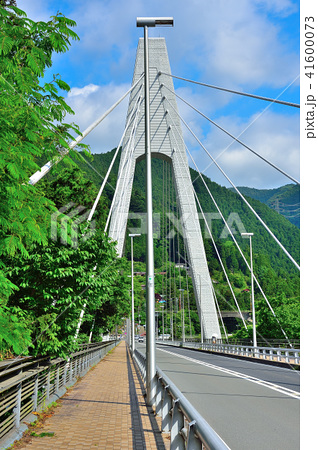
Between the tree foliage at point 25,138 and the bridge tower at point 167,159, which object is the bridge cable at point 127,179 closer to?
the bridge tower at point 167,159

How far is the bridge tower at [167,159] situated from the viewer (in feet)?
156

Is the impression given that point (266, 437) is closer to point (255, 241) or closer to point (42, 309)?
point (42, 309)

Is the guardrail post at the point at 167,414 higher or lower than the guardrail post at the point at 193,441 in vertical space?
lower

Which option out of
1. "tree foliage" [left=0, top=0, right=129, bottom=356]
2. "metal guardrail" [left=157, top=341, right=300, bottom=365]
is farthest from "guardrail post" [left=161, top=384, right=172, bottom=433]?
"metal guardrail" [left=157, top=341, right=300, bottom=365]

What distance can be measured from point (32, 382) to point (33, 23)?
6.80m

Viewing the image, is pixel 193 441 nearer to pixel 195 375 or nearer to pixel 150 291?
pixel 150 291

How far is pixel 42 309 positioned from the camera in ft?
41.0

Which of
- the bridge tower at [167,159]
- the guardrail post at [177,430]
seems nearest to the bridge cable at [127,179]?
the bridge tower at [167,159]

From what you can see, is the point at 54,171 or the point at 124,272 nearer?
the point at 54,171

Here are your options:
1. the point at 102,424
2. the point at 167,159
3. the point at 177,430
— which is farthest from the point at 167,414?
the point at 167,159

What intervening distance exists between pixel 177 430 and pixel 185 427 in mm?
126

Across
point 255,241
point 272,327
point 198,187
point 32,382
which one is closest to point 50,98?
point 32,382

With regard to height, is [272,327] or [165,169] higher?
[165,169]

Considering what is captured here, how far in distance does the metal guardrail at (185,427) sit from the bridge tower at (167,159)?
37.5 metres
